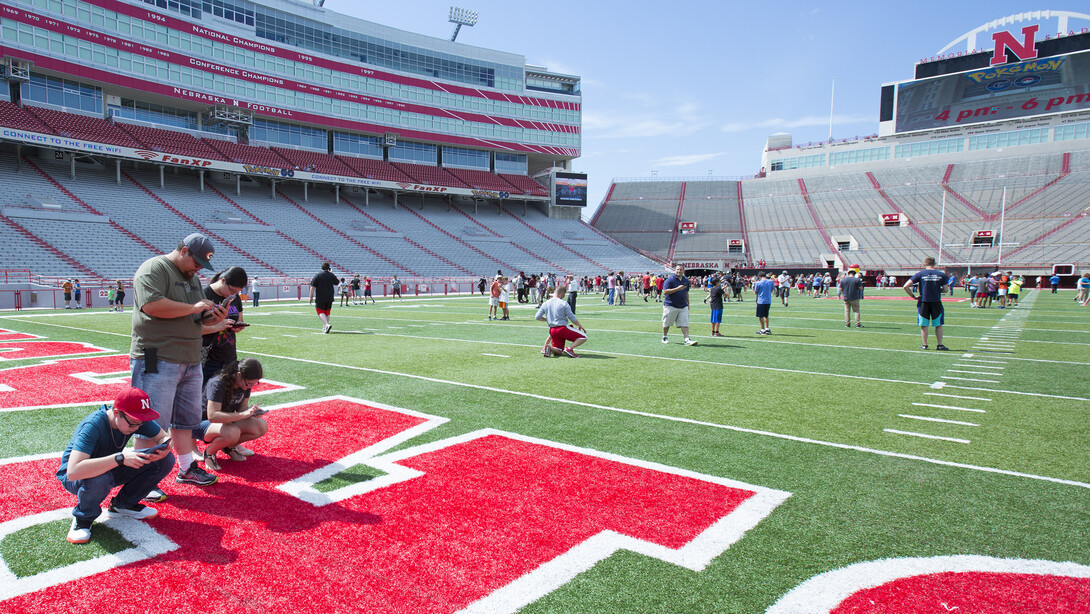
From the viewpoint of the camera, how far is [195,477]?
4414 mm

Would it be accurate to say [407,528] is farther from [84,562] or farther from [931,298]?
[931,298]

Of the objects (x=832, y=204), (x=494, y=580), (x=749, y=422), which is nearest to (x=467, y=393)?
(x=749, y=422)

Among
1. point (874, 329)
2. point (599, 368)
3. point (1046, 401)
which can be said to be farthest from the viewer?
point (874, 329)

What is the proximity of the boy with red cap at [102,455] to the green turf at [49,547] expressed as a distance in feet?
0.28

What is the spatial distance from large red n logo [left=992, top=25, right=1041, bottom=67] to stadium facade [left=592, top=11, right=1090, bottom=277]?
0.11 metres

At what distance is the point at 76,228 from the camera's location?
32.8m

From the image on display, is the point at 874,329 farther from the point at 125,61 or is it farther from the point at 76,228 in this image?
the point at 125,61

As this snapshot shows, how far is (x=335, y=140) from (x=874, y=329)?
50473 millimetres

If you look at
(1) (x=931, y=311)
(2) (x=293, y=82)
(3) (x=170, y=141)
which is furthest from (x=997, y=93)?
(3) (x=170, y=141)

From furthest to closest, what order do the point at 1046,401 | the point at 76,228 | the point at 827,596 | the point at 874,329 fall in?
the point at 76,228, the point at 874,329, the point at 1046,401, the point at 827,596

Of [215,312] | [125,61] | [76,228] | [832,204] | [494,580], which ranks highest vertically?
[125,61]

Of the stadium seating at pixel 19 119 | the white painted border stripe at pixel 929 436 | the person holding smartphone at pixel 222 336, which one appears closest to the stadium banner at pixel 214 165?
the stadium seating at pixel 19 119

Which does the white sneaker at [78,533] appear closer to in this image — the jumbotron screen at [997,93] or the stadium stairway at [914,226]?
the stadium stairway at [914,226]

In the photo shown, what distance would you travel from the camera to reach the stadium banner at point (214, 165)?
34.9m
